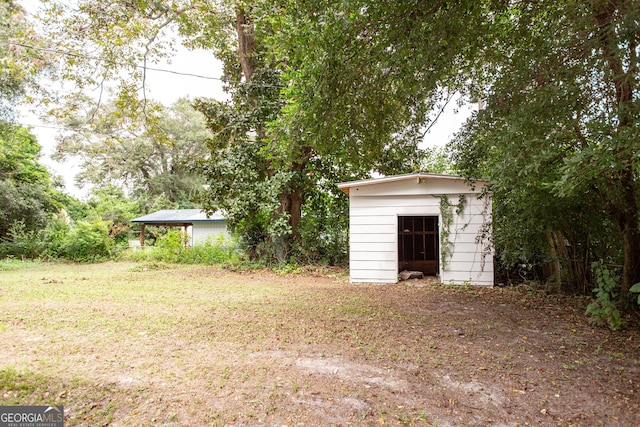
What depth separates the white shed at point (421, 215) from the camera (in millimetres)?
7281

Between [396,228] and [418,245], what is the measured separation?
2175 millimetres

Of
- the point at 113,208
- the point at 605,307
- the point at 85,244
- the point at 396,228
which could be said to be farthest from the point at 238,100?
the point at 113,208

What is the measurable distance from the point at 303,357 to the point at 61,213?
51.0 feet

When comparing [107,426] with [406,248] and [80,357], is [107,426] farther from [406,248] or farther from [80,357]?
[406,248]

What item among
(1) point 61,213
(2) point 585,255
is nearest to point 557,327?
(2) point 585,255

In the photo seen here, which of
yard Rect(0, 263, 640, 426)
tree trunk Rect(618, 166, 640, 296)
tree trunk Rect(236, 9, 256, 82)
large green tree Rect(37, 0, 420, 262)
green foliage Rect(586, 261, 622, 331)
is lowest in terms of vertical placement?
yard Rect(0, 263, 640, 426)

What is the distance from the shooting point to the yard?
229 cm

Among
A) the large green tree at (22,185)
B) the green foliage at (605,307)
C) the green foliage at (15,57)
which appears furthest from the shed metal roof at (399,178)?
the large green tree at (22,185)

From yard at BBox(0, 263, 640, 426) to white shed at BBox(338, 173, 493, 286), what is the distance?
4.85ft

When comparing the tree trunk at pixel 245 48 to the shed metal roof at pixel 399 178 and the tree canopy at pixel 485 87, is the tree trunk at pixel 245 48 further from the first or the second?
the shed metal roof at pixel 399 178

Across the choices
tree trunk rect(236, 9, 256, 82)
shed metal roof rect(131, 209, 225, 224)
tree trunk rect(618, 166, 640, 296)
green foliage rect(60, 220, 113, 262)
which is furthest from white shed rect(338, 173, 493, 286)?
green foliage rect(60, 220, 113, 262)

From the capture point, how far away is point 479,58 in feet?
15.2

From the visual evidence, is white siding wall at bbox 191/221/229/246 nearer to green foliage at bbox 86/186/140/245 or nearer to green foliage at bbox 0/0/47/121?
green foliage at bbox 86/186/140/245

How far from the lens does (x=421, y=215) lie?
25.4 ft
